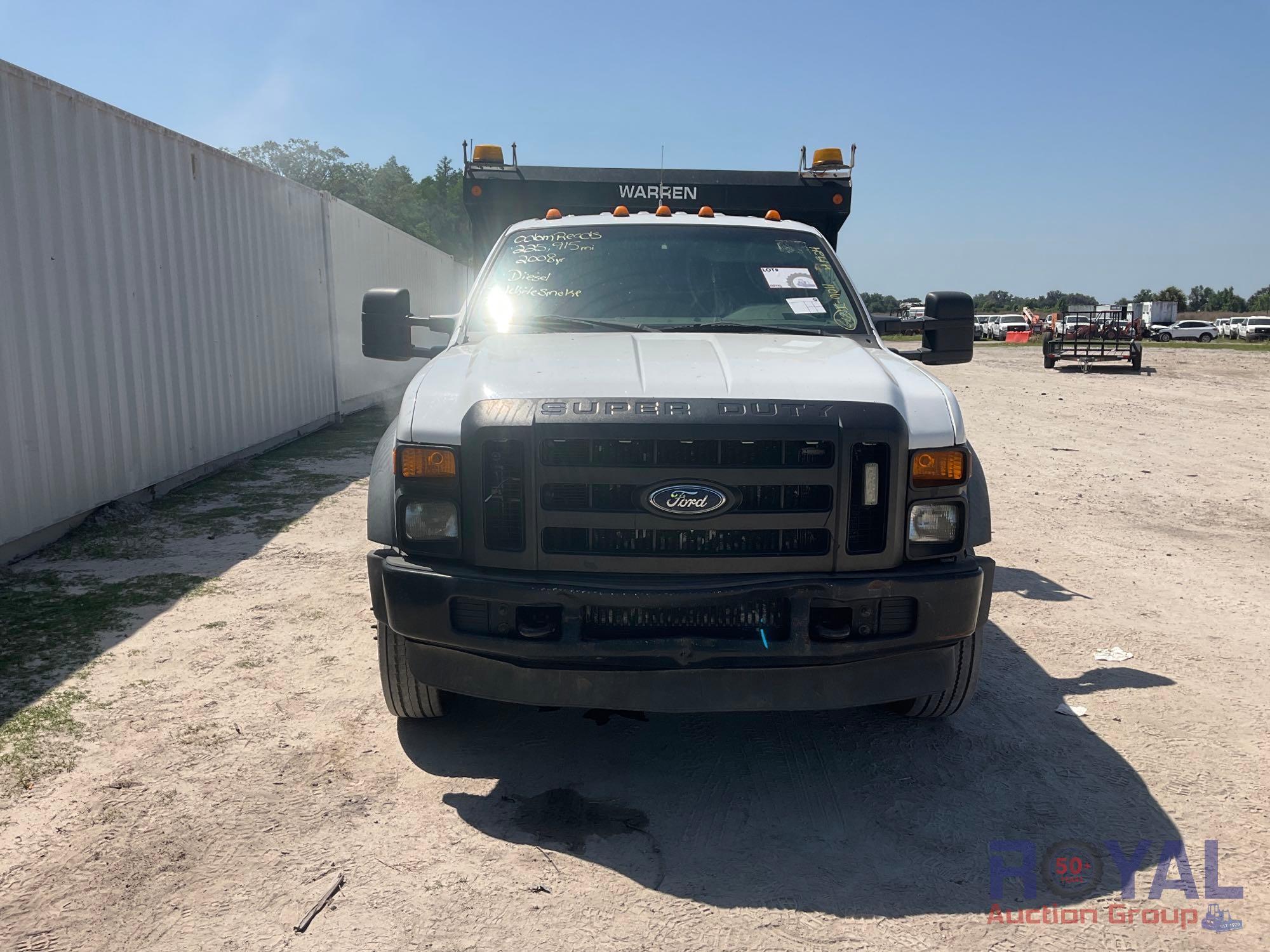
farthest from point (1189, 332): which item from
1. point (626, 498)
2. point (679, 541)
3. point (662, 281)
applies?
point (626, 498)

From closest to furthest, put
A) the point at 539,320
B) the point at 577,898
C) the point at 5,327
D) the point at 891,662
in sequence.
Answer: the point at 577,898, the point at 891,662, the point at 539,320, the point at 5,327

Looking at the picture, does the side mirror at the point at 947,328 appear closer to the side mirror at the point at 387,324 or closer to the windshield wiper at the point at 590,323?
the windshield wiper at the point at 590,323

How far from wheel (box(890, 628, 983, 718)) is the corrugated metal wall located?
526cm

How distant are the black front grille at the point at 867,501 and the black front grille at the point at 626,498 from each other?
91 millimetres

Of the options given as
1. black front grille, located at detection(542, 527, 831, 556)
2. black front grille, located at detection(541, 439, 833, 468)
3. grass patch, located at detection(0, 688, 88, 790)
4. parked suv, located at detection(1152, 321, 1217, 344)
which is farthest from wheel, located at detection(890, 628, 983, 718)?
parked suv, located at detection(1152, 321, 1217, 344)

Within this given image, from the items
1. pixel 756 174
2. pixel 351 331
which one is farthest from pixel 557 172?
pixel 351 331

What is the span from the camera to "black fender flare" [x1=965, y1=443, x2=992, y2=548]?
3254 mm

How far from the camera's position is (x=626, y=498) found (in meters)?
3.01

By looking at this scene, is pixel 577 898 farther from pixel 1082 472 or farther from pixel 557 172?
pixel 1082 472

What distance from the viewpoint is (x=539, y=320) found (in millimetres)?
4289

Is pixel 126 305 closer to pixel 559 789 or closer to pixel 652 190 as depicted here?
pixel 652 190

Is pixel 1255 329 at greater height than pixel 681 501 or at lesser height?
greater

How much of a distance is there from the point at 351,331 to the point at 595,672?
13.0 metres

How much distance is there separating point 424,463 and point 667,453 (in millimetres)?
768
